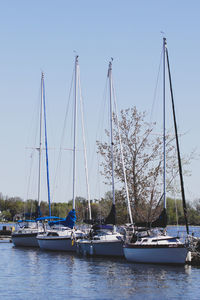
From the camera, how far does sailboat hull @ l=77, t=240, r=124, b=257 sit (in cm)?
4932

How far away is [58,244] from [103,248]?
9.56m

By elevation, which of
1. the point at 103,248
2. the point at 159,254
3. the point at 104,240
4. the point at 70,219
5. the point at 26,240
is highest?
the point at 70,219

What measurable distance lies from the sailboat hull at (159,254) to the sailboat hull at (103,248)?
13.4 feet

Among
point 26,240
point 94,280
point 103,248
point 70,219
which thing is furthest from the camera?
point 26,240

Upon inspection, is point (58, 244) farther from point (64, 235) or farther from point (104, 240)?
point (104, 240)

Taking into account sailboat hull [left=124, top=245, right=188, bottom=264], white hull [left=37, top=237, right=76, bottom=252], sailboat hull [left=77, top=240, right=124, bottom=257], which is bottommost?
sailboat hull [left=124, top=245, right=188, bottom=264]

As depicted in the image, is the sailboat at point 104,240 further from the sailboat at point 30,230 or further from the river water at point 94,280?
the sailboat at point 30,230

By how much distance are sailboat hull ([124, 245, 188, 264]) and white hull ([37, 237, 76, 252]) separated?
1307 cm

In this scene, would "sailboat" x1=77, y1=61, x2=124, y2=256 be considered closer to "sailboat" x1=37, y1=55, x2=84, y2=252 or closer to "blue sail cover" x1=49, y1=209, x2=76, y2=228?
"sailboat" x1=37, y1=55, x2=84, y2=252

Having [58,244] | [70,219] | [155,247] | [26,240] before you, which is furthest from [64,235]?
[155,247]

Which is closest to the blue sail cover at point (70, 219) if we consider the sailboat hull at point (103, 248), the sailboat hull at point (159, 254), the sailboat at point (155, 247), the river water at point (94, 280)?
the sailboat hull at point (103, 248)

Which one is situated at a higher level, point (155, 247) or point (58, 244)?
point (58, 244)

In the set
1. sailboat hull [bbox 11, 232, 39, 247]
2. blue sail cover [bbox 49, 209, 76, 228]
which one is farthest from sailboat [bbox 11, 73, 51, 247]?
blue sail cover [bbox 49, 209, 76, 228]

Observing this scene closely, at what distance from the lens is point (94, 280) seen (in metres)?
37.0
